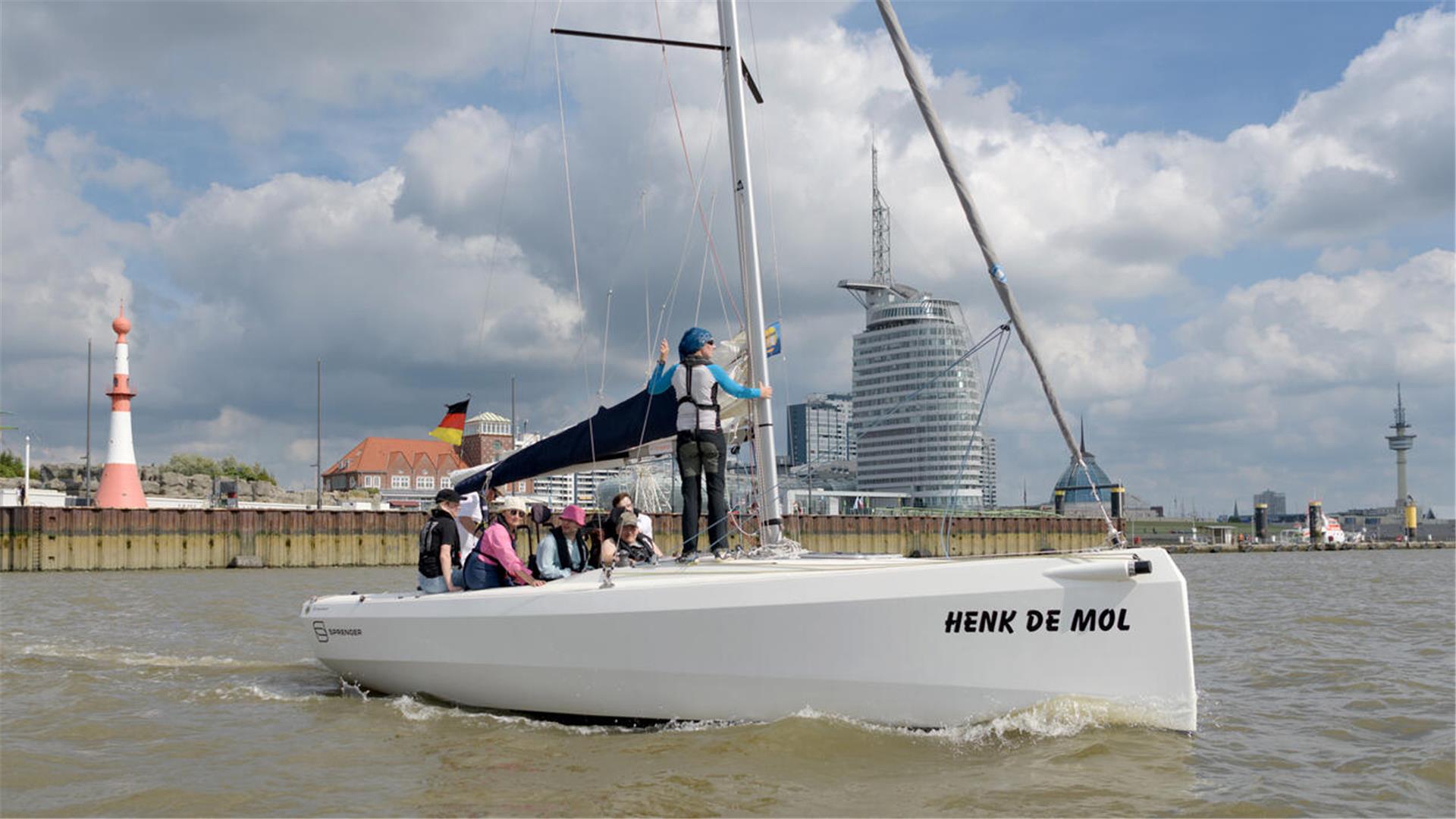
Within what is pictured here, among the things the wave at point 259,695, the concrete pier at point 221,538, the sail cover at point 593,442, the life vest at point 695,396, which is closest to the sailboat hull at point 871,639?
Answer: the life vest at point 695,396

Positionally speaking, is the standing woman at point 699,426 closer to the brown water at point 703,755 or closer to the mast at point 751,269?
the mast at point 751,269

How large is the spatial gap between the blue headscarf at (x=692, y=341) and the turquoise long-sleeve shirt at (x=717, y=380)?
150 mm

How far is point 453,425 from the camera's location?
973cm

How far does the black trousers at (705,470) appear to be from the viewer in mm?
8125

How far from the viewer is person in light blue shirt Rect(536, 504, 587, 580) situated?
8.00 metres

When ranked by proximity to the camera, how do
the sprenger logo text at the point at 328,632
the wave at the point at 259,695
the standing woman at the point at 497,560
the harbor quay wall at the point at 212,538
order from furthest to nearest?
the harbor quay wall at the point at 212,538 < the wave at the point at 259,695 < the sprenger logo text at the point at 328,632 < the standing woman at the point at 497,560

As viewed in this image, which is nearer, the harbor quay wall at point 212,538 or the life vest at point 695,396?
the life vest at point 695,396

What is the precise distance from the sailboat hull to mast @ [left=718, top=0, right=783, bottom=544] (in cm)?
108

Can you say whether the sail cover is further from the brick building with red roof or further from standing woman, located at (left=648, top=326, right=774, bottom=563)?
the brick building with red roof

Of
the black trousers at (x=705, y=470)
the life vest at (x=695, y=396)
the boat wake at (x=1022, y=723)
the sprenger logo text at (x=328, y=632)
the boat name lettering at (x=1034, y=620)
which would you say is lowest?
the boat wake at (x=1022, y=723)

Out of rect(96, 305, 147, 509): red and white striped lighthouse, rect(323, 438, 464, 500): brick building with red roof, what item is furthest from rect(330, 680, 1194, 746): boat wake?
rect(323, 438, 464, 500): brick building with red roof

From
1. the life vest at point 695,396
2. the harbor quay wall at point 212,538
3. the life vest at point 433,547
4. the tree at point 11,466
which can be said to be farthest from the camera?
the tree at point 11,466

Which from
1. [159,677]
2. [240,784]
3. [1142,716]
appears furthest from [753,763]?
[159,677]

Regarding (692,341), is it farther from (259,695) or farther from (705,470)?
(259,695)
